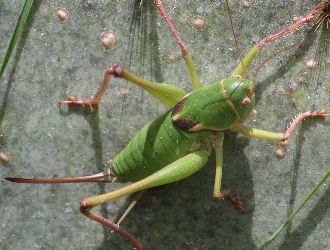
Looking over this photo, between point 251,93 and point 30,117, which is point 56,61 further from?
point 251,93

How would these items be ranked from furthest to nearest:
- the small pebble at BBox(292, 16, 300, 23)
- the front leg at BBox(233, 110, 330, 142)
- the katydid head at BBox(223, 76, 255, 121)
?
the small pebble at BBox(292, 16, 300, 23)
the front leg at BBox(233, 110, 330, 142)
the katydid head at BBox(223, 76, 255, 121)

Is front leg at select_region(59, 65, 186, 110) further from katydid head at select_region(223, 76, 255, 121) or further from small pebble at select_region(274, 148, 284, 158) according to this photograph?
small pebble at select_region(274, 148, 284, 158)

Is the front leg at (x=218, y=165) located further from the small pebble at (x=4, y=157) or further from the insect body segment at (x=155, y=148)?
the small pebble at (x=4, y=157)

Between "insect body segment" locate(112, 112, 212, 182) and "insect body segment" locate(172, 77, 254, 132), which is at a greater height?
"insect body segment" locate(172, 77, 254, 132)

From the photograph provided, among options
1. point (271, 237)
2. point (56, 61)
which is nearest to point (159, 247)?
point (271, 237)

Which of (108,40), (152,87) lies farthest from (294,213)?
(108,40)

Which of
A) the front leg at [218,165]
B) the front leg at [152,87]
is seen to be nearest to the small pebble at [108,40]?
the front leg at [152,87]

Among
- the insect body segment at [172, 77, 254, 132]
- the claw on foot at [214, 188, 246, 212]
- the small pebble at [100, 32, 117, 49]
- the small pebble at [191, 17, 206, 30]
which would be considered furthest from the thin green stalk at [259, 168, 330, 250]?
the small pebble at [100, 32, 117, 49]
